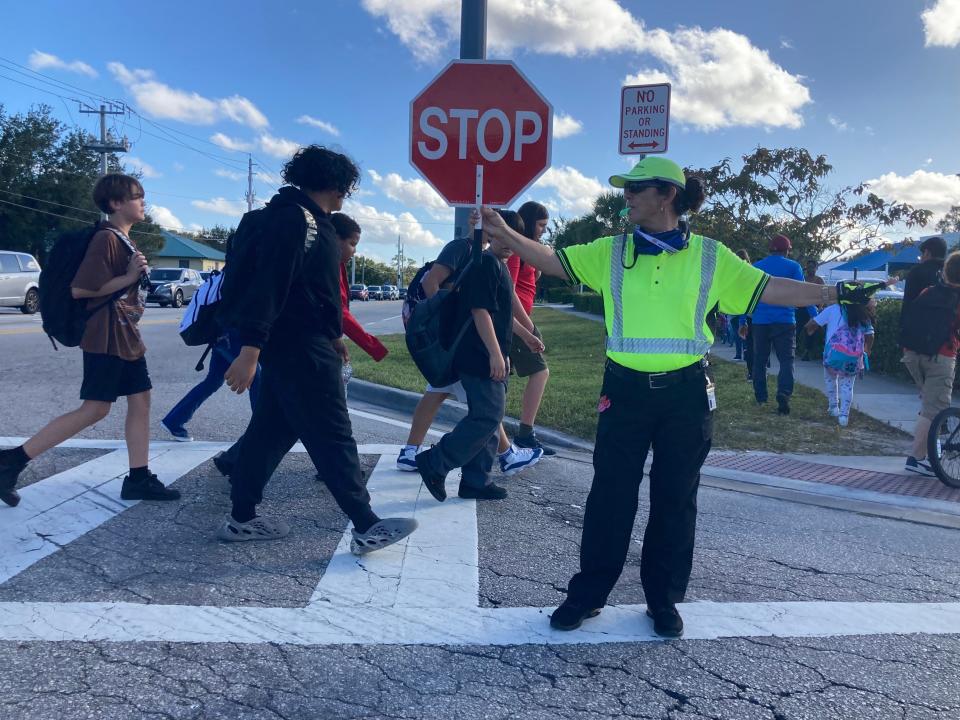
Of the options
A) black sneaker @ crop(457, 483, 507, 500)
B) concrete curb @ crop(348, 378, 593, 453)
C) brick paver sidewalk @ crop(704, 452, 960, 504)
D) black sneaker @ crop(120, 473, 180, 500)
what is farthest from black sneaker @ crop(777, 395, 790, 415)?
black sneaker @ crop(120, 473, 180, 500)

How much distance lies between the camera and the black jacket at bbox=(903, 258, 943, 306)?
614 centimetres

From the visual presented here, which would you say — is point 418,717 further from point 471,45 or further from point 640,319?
point 471,45

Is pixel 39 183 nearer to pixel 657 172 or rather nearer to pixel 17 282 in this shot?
pixel 17 282

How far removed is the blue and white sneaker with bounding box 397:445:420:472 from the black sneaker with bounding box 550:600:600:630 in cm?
241

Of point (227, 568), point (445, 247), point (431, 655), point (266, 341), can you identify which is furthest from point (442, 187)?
point (431, 655)

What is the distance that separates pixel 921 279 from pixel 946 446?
1320 mm

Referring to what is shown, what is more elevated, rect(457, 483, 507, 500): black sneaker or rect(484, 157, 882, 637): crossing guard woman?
rect(484, 157, 882, 637): crossing guard woman

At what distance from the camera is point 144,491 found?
4496mm

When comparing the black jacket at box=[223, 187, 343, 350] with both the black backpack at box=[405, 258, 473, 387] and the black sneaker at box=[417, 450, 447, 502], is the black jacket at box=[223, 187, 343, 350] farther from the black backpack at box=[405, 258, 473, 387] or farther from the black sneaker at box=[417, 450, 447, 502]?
the black sneaker at box=[417, 450, 447, 502]

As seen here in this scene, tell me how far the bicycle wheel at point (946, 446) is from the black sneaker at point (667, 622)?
3.76 metres

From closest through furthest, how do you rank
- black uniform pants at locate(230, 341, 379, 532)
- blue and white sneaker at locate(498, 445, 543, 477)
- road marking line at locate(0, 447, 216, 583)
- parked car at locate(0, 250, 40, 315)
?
black uniform pants at locate(230, 341, 379, 532)
road marking line at locate(0, 447, 216, 583)
blue and white sneaker at locate(498, 445, 543, 477)
parked car at locate(0, 250, 40, 315)

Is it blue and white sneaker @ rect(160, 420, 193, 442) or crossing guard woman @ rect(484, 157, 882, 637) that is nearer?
crossing guard woman @ rect(484, 157, 882, 637)

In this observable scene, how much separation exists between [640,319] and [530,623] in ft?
4.29

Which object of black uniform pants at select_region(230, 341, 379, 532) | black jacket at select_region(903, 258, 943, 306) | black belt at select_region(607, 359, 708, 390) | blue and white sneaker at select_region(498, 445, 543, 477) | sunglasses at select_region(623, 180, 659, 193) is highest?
sunglasses at select_region(623, 180, 659, 193)
